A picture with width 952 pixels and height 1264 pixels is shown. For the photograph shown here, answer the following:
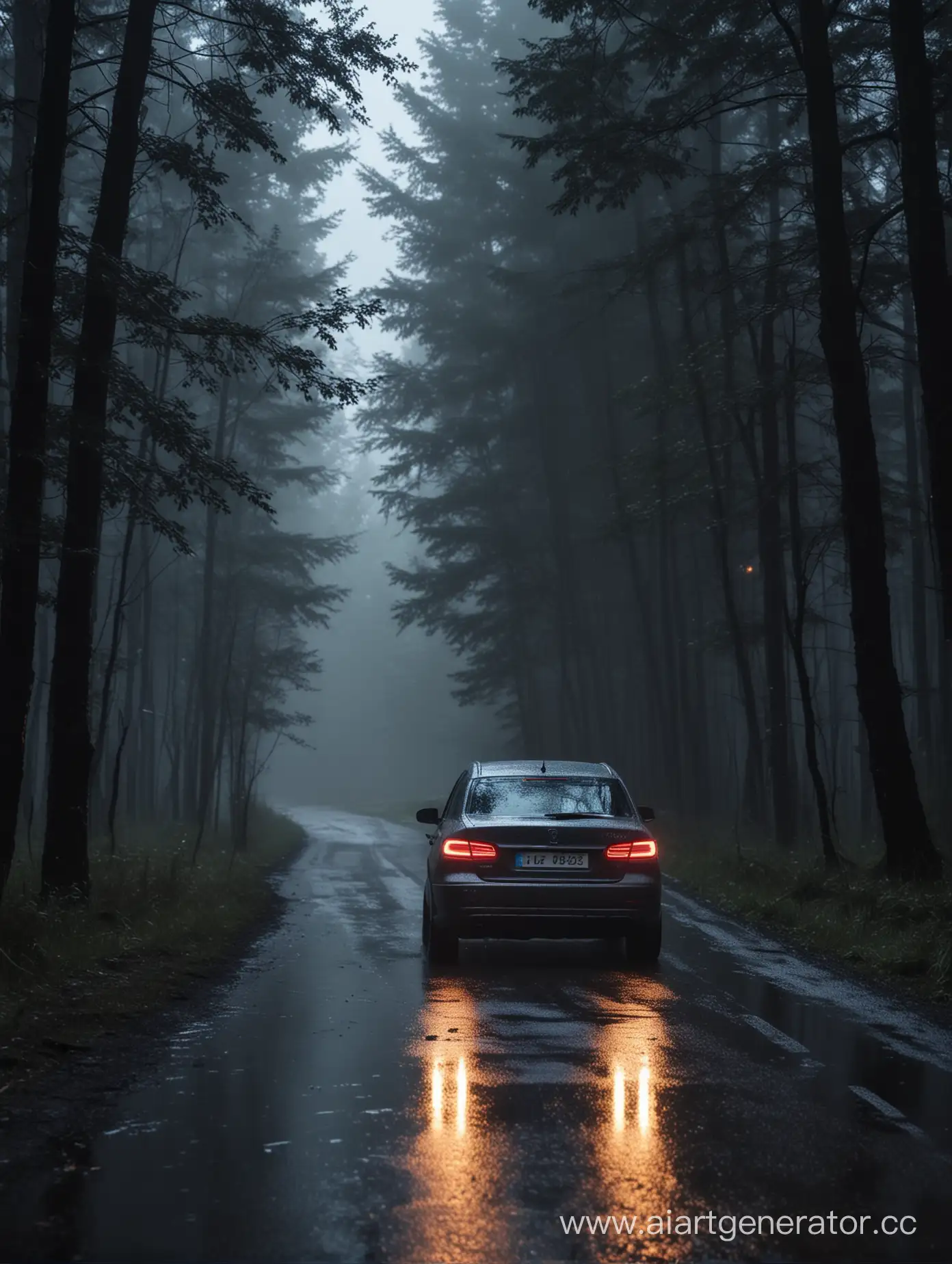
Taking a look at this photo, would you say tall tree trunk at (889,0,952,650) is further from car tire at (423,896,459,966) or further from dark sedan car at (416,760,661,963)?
car tire at (423,896,459,966)

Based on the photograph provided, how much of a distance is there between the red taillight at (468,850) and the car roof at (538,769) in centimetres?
95

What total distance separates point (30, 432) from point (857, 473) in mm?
8719

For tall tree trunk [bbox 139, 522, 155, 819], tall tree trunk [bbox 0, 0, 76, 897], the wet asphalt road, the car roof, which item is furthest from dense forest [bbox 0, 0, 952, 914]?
the wet asphalt road

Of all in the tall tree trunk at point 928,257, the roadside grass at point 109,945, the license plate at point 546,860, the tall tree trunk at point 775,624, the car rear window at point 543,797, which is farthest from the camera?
the tall tree trunk at point 775,624

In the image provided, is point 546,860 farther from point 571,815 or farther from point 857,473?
point 857,473

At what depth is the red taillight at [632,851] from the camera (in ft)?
38.5

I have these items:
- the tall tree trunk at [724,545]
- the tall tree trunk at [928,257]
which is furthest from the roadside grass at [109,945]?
the tall tree trunk at [724,545]

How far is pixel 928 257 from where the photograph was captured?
44.2ft

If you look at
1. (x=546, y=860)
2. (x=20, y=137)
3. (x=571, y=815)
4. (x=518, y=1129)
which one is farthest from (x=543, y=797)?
(x=20, y=137)

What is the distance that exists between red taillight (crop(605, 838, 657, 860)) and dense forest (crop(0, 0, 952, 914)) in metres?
3.99

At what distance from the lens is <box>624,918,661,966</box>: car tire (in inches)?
467

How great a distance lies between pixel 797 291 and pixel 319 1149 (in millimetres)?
14750

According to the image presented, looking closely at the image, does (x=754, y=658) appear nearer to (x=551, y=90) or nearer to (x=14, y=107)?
(x=551, y=90)

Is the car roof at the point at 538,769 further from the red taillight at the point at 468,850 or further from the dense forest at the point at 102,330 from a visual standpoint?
the dense forest at the point at 102,330
